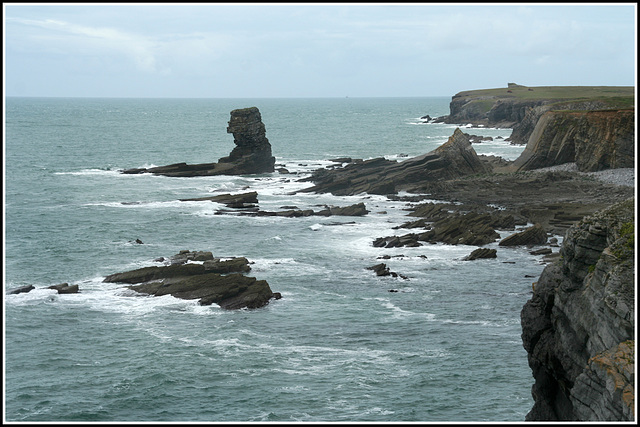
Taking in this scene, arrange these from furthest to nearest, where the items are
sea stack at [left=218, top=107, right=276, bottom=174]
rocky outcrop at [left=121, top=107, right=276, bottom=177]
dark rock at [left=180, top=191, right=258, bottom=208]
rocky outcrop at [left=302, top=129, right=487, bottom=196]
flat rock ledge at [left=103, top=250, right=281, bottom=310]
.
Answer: sea stack at [left=218, top=107, right=276, bottom=174]
rocky outcrop at [left=121, top=107, right=276, bottom=177]
rocky outcrop at [left=302, top=129, right=487, bottom=196]
dark rock at [left=180, top=191, right=258, bottom=208]
flat rock ledge at [left=103, top=250, right=281, bottom=310]

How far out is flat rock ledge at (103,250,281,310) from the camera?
133 ft

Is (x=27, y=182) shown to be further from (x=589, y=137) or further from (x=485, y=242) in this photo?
(x=589, y=137)

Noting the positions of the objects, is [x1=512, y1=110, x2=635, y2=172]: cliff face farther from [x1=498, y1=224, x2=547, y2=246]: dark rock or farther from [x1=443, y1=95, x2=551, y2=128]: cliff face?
[x1=443, y1=95, x2=551, y2=128]: cliff face

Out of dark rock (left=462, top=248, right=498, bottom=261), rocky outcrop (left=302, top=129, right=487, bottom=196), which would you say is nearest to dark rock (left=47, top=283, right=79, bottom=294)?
dark rock (left=462, top=248, right=498, bottom=261)

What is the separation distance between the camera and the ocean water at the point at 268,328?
1110 inches

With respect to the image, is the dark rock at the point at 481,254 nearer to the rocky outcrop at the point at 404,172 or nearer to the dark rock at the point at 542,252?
the dark rock at the point at 542,252

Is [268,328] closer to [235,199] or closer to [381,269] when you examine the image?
[381,269]

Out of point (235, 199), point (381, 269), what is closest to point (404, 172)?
point (235, 199)

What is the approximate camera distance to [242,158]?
99625 mm

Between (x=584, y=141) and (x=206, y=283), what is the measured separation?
173 feet

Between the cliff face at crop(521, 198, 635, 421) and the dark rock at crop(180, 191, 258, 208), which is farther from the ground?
the cliff face at crop(521, 198, 635, 421)

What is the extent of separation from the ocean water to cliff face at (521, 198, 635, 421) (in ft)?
17.1

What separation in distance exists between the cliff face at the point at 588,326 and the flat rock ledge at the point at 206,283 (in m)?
20.5

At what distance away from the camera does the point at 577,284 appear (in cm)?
2097
